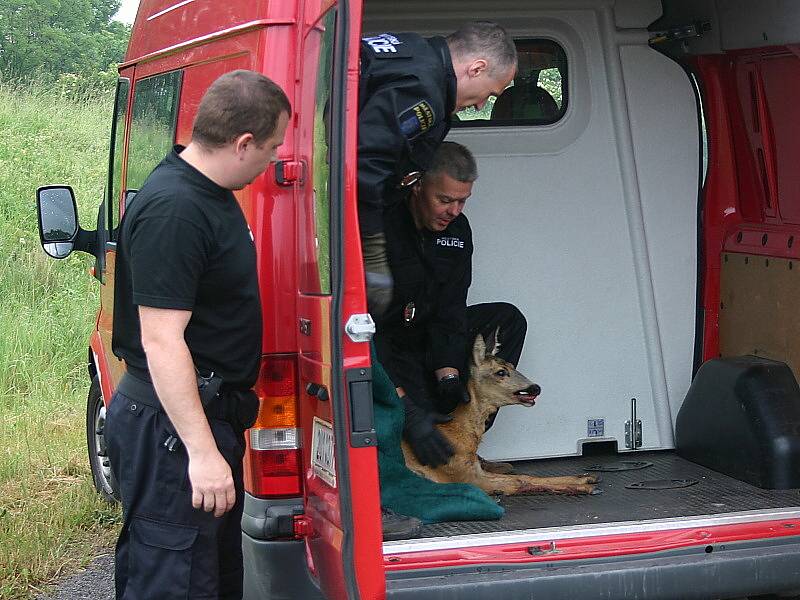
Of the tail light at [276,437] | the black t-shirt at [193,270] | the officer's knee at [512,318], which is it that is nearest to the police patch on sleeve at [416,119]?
the black t-shirt at [193,270]

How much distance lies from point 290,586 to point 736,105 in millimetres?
2958

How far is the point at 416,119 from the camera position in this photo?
318 cm

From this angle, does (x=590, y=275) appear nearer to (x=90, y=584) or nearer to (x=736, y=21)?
(x=736, y=21)

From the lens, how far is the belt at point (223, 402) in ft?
9.45

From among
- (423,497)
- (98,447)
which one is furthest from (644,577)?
(98,447)

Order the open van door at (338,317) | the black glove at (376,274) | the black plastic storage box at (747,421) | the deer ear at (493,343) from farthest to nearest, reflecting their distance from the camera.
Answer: the deer ear at (493,343) < the black plastic storage box at (747,421) < the black glove at (376,274) < the open van door at (338,317)

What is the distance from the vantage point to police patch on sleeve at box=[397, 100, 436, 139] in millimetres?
3150

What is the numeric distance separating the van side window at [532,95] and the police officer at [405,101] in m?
1.33

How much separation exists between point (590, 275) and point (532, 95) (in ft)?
2.79

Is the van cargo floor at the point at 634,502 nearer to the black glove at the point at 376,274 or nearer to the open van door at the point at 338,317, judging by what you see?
the open van door at the point at 338,317

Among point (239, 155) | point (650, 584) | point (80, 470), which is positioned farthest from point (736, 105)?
point (80, 470)

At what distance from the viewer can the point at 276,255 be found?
10.5ft

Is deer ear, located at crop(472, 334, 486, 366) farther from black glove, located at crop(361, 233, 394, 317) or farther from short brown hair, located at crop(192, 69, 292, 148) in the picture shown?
short brown hair, located at crop(192, 69, 292, 148)

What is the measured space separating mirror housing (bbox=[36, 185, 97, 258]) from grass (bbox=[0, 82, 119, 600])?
131 cm
